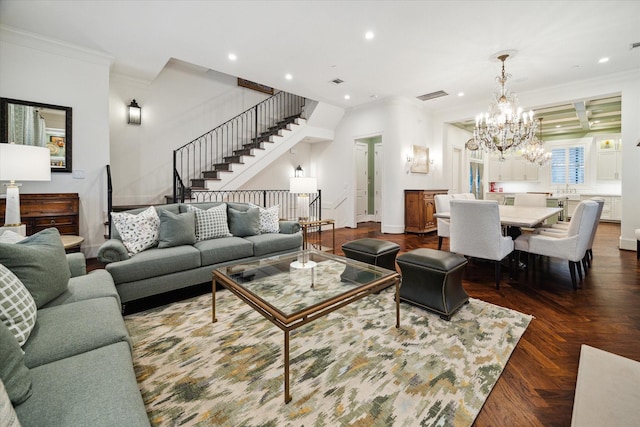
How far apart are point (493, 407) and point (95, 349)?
1.89 metres

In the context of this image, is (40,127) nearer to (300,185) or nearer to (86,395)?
(300,185)

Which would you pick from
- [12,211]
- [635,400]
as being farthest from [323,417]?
[12,211]

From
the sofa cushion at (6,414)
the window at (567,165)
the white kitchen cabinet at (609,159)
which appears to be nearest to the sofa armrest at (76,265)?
the sofa cushion at (6,414)

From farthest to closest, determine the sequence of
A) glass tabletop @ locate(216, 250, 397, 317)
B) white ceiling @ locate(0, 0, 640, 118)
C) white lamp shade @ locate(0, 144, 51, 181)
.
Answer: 1. white ceiling @ locate(0, 0, 640, 118)
2. white lamp shade @ locate(0, 144, 51, 181)
3. glass tabletop @ locate(216, 250, 397, 317)

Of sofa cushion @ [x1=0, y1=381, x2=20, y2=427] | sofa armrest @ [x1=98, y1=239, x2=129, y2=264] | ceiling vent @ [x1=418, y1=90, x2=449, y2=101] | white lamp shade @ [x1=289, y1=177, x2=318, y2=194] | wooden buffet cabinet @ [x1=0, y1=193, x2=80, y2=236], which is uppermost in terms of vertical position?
ceiling vent @ [x1=418, y1=90, x2=449, y2=101]

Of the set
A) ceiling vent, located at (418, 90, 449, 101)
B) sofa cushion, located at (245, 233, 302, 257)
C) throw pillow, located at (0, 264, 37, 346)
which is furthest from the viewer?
ceiling vent, located at (418, 90, 449, 101)

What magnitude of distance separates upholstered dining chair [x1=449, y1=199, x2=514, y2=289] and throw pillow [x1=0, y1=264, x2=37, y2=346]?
3387 mm

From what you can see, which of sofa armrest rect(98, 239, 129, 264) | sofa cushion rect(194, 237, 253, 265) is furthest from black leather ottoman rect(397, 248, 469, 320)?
sofa armrest rect(98, 239, 129, 264)

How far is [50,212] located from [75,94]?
5.66 feet

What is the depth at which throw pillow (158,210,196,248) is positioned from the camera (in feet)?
9.50

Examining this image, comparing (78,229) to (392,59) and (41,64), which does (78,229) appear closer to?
(41,64)

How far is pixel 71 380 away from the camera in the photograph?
3.25ft

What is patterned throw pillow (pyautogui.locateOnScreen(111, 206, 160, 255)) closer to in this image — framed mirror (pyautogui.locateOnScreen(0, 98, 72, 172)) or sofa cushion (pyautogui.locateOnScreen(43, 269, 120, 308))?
sofa cushion (pyautogui.locateOnScreen(43, 269, 120, 308))

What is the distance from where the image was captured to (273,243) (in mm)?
3416
